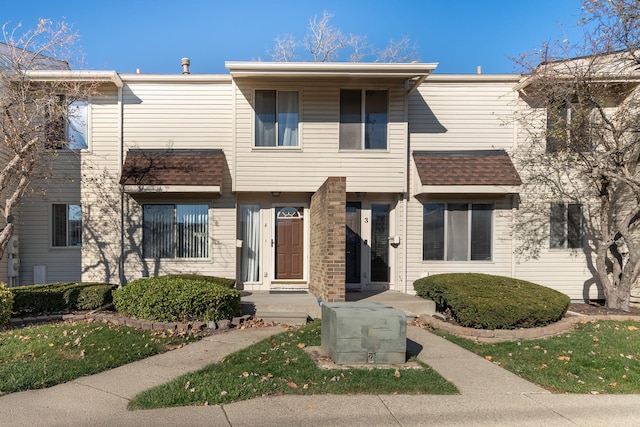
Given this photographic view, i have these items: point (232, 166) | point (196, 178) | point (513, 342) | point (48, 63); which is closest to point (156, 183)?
point (196, 178)

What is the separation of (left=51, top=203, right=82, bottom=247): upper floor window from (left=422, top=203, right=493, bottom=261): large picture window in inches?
357

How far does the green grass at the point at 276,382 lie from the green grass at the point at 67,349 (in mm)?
1258

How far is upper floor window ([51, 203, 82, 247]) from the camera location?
35.0 feet

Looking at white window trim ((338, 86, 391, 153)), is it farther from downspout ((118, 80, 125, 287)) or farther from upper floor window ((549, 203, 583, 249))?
downspout ((118, 80, 125, 287))

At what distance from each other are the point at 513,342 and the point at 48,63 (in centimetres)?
1153

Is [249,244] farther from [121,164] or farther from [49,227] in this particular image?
[49,227]

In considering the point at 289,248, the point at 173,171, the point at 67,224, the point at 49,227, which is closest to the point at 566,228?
the point at 289,248

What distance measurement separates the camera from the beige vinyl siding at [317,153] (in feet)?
34.4

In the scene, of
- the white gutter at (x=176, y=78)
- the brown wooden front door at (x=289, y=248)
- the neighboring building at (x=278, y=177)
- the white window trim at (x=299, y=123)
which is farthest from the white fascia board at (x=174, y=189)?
the white gutter at (x=176, y=78)

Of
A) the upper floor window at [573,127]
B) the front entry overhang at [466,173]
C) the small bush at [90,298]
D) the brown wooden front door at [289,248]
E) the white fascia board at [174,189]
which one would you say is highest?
the upper floor window at [573,127]

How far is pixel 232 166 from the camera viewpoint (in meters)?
10.5

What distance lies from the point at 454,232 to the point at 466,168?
1.76m

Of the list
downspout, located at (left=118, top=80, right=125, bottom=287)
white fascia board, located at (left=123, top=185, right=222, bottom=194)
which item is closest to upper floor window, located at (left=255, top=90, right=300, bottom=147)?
white fascia board, located at (left=123, top=185, right=222, bottom=194)

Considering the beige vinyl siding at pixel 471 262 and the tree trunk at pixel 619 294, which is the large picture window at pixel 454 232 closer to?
the beige vinyl siding at pixel 471 262
